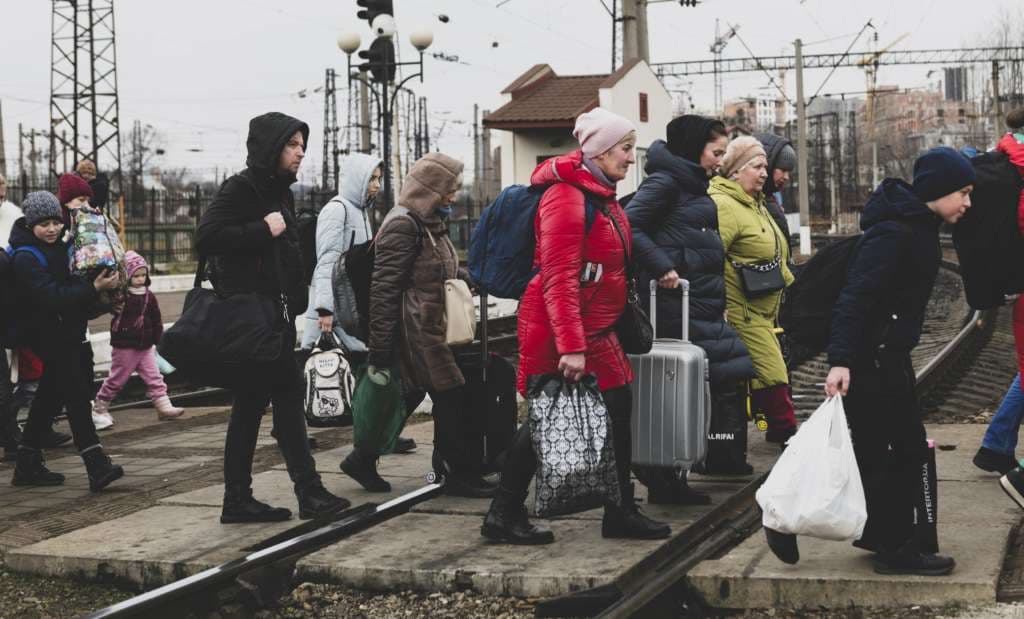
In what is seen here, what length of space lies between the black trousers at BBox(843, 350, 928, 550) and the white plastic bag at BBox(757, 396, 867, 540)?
0.20m

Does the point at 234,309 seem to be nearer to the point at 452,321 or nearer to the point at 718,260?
the point at 452,321

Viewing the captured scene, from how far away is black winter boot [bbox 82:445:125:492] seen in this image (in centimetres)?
736

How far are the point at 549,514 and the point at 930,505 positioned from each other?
143cm

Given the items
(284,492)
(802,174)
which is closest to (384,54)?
(284,492)

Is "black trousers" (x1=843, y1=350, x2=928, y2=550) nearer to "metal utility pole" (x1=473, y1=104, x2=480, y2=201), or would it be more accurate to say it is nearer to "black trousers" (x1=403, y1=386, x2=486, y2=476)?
"black trousers" (x1=403, y1=386, x2=486, y2=476)

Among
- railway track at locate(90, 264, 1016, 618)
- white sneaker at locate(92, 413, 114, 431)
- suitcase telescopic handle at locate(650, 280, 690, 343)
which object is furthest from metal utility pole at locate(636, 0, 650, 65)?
suitcase telescopic handle at locate(650, 280, 690, 343)

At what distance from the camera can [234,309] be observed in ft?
20.1

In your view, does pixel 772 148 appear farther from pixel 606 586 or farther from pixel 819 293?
pixel 606 586

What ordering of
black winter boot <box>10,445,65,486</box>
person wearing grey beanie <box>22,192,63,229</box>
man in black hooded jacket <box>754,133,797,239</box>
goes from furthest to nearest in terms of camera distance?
man in black hooded jacket <box>754,133,797,239</box>, black winter boot <box>10,445,65,486</box>, person wearing grey beanie <box>22,192,63,229</box>

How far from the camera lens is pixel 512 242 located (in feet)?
19.7

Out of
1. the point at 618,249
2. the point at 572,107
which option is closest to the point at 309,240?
the point at 618,249

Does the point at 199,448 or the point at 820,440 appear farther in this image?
the point at 199,448

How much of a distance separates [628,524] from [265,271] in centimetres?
196

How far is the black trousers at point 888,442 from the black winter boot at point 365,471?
8.98 ft
